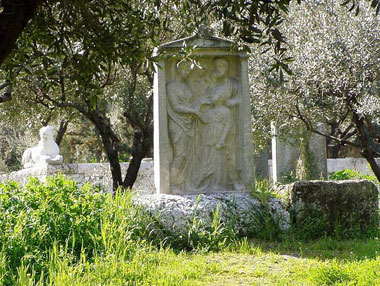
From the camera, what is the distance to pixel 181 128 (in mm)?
8242

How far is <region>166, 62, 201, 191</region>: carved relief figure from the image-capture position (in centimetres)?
819

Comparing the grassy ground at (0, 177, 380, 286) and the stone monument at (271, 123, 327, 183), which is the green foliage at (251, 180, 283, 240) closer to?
the grassy ground at (0, 177, 380, 286)

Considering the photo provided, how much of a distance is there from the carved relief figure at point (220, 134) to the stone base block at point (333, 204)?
42.6 inches

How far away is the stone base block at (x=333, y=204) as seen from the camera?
7.55 meters

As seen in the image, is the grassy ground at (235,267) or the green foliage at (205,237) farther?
the green foliage at (205,237)

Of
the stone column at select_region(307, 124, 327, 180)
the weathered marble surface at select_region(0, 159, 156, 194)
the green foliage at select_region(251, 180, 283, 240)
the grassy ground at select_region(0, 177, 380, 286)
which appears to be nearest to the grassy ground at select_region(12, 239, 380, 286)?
the grassy ground at select_region(0, 177, 380, 286)

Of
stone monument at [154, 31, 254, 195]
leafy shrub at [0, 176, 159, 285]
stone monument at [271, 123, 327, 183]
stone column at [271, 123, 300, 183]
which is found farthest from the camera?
stone column at [271, 123, 300, 183]

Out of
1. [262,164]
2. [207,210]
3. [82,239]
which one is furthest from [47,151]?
[82,239]

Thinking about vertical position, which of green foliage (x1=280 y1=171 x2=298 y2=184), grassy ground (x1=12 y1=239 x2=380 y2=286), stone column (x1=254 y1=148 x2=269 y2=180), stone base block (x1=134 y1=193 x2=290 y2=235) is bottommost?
grassy ground (x1=12 y1=239 x2=380 y2=286)

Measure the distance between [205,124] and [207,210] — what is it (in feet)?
5.12

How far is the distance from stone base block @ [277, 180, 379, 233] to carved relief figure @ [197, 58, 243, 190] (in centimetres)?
108

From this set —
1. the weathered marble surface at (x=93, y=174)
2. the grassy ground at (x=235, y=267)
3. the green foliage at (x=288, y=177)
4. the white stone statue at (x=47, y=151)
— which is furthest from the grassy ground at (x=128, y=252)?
the green foliage at (x=288, y=177)

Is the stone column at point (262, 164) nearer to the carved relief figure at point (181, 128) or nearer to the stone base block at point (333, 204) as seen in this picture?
the carved relief figure at point (181, 128)

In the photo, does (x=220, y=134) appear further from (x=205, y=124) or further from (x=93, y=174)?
(x=93, y=174)
